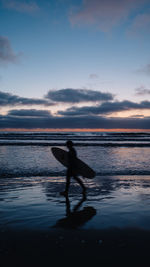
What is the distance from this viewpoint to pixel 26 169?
1380 centimetres

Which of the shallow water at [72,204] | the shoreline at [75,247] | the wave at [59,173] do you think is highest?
the shoreline at [75,247]

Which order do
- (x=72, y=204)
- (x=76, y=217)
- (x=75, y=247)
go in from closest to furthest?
(x=75, y=247) < (x=76, y=217) < (x=72, y=204)

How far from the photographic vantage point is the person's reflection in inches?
197

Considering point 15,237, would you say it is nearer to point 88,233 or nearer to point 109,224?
point 88,233

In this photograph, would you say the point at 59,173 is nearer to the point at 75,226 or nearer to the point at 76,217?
the point at 76,217

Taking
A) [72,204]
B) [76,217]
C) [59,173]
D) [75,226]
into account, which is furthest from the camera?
[59,173]

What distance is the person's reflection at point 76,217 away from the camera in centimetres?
499

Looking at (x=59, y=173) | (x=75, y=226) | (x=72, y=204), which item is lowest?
(x=59, y=173)

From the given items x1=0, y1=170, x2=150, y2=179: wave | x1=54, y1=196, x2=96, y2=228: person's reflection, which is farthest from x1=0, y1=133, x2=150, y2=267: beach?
x1=0, y1=170, x2=150, y2=179: wave

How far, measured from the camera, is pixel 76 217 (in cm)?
548

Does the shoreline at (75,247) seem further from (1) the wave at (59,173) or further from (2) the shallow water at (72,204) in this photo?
(1) the wave at (59,173)

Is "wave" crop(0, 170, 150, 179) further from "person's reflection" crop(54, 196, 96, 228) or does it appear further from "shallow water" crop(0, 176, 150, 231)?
"person's reflection" crop(54, 196, 96, 228)

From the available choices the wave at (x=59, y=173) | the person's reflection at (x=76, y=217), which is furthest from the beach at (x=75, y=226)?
the wave at (x=59, y=173)

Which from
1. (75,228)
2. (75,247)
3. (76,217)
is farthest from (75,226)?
(75,247)
